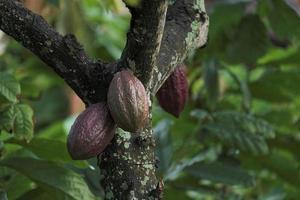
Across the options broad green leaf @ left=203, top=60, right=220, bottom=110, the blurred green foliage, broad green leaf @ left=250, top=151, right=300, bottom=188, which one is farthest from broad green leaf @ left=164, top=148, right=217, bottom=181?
broad green leaf @ left=250, top=151, right=300, bottom=188

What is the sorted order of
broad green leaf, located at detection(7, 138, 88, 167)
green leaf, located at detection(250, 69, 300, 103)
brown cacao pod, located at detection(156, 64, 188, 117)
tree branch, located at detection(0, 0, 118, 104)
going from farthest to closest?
green leaf, located at detection(250, 69, 300, 103), broad green leaf, located at detection(7, 138, 88, 167), brown cacao pod, located at detection(156, 64, 188, 117), tree branch, located at detection(0, 0, 118, 104)

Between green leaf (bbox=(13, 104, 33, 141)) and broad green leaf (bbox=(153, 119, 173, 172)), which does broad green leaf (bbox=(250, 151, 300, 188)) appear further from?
green leaf (bbox=(13, 104, 33, 141))

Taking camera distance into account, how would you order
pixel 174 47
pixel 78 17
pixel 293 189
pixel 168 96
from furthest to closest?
pixel 293 189 → pixel 78 17 → pixel 168 96 → pixel 174 47

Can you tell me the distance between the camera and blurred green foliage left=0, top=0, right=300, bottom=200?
5.17 feet

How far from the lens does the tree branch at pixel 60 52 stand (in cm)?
98

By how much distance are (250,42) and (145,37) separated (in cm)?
102

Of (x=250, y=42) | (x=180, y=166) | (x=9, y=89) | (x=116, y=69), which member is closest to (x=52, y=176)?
(x=9, y=89)

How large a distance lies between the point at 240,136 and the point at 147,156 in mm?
731

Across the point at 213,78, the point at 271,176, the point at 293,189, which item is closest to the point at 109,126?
the point at 213,78

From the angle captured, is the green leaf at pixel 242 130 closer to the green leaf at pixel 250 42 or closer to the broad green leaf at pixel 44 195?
the green leaf at pixel 250 42

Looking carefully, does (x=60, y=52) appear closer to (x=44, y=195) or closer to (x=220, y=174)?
(x=44, y=195)

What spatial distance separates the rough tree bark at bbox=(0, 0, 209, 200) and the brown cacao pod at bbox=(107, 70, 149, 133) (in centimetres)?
2

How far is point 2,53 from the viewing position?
215 cm

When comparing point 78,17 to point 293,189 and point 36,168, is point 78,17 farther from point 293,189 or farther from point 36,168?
point 293,189
